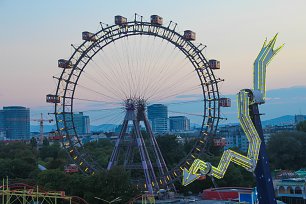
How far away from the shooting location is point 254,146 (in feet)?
74.1

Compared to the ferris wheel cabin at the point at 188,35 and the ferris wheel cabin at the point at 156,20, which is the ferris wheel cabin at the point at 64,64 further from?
the ferris wheel cabin at the point at 188,35

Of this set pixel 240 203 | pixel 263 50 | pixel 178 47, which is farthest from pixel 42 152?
pixel 263 50

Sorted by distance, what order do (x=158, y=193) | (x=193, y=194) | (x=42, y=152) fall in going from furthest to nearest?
(x=42, y=152)
(x=193, y=194)
(x=158, y=193)

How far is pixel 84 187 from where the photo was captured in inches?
1997

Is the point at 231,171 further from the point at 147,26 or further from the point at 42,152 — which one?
the point at 42,152

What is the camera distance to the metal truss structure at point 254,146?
2222cm

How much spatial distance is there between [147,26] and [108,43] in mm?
4807

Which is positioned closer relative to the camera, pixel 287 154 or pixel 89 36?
pixel 89 36

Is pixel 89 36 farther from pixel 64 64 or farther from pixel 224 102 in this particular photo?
pixel 224 102

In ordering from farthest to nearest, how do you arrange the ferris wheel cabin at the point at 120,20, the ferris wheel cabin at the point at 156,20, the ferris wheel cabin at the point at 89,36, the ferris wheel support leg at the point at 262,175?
1. the ferris wheel cabin at the point at 89,36
2. the ferris wheel cabin at the point at 120,20
3. the ferris wheel cabin at the point at 156,20
4. the ferris wheel support leg at the point at 262,175

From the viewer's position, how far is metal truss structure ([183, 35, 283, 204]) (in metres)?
22.2

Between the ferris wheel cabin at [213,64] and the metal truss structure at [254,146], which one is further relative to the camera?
the ferris wheel cabin at [213,64]

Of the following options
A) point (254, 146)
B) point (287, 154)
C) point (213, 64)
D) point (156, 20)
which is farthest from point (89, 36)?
point (287, 154)

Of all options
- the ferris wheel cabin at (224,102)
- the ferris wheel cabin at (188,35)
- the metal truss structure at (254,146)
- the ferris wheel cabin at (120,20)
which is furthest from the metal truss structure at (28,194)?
the ferris wheel cabin at (188,35)
